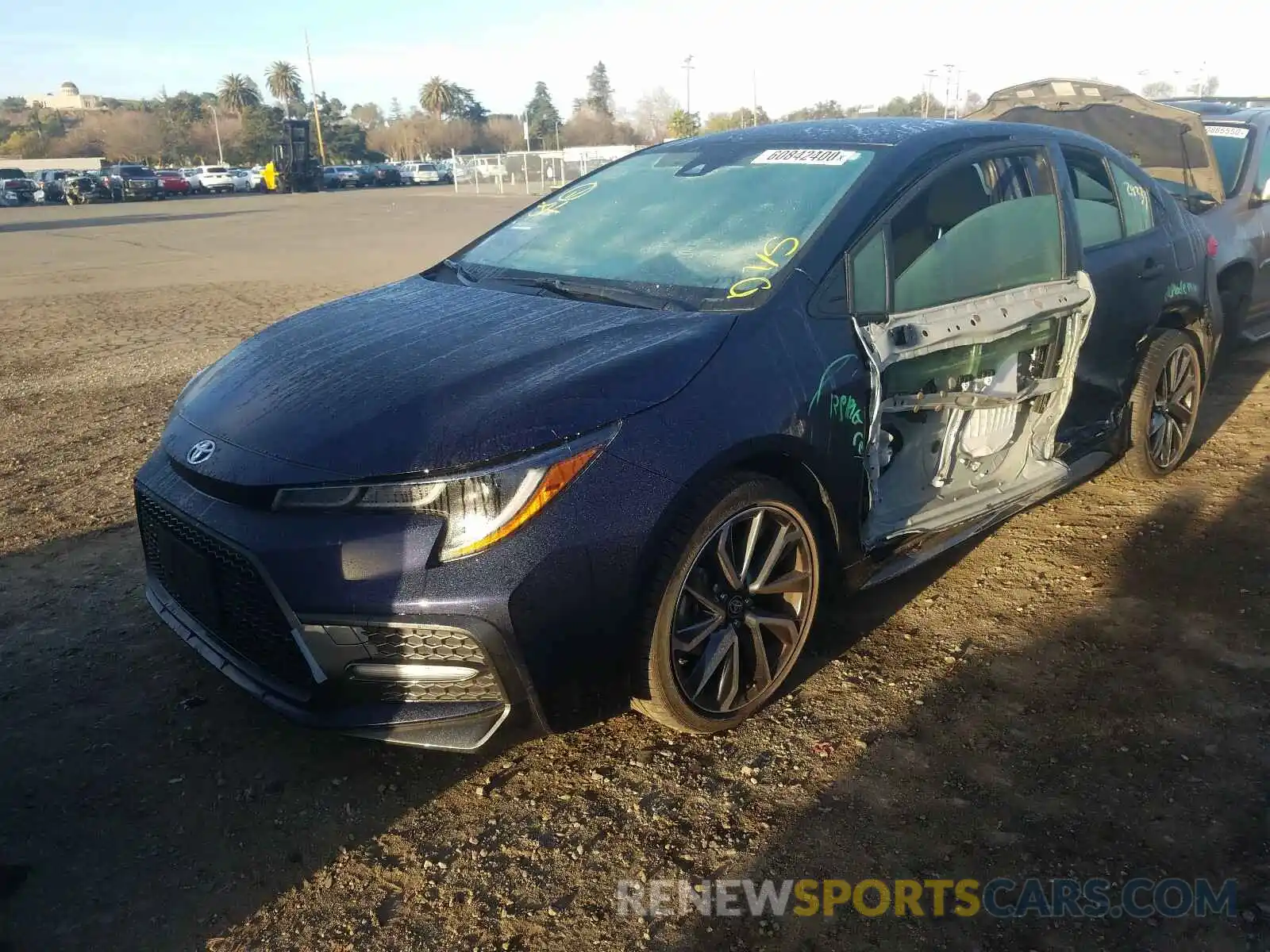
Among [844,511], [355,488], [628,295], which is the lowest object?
[844,511]

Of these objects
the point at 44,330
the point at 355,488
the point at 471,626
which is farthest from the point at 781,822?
the point at 44,330

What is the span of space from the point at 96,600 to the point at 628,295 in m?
2.41

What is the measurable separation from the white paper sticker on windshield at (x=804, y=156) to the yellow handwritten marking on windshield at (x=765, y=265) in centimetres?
49

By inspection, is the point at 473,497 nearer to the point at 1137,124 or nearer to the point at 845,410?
the point at 845,410

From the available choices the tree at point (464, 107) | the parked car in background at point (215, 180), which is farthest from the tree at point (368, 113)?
the parked car in background at point (215, 180)

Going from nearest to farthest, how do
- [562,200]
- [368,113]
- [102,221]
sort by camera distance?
[562,200] < [102,221] < [368,113]

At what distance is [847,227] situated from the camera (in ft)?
10.2

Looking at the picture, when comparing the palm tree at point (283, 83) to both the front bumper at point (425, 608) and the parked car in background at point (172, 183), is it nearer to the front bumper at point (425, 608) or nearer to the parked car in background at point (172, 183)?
the parked car in background at point (172, 183)

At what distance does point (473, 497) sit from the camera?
7.82 ft

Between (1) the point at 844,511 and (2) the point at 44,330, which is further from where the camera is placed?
(2) the point at 44,330

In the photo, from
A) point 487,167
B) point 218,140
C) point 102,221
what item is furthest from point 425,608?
point 218,140

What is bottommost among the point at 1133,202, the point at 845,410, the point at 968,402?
the point at 968,402

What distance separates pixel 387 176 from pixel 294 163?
473 inches

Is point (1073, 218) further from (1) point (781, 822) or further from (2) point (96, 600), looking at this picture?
(2) point (96, 600)
